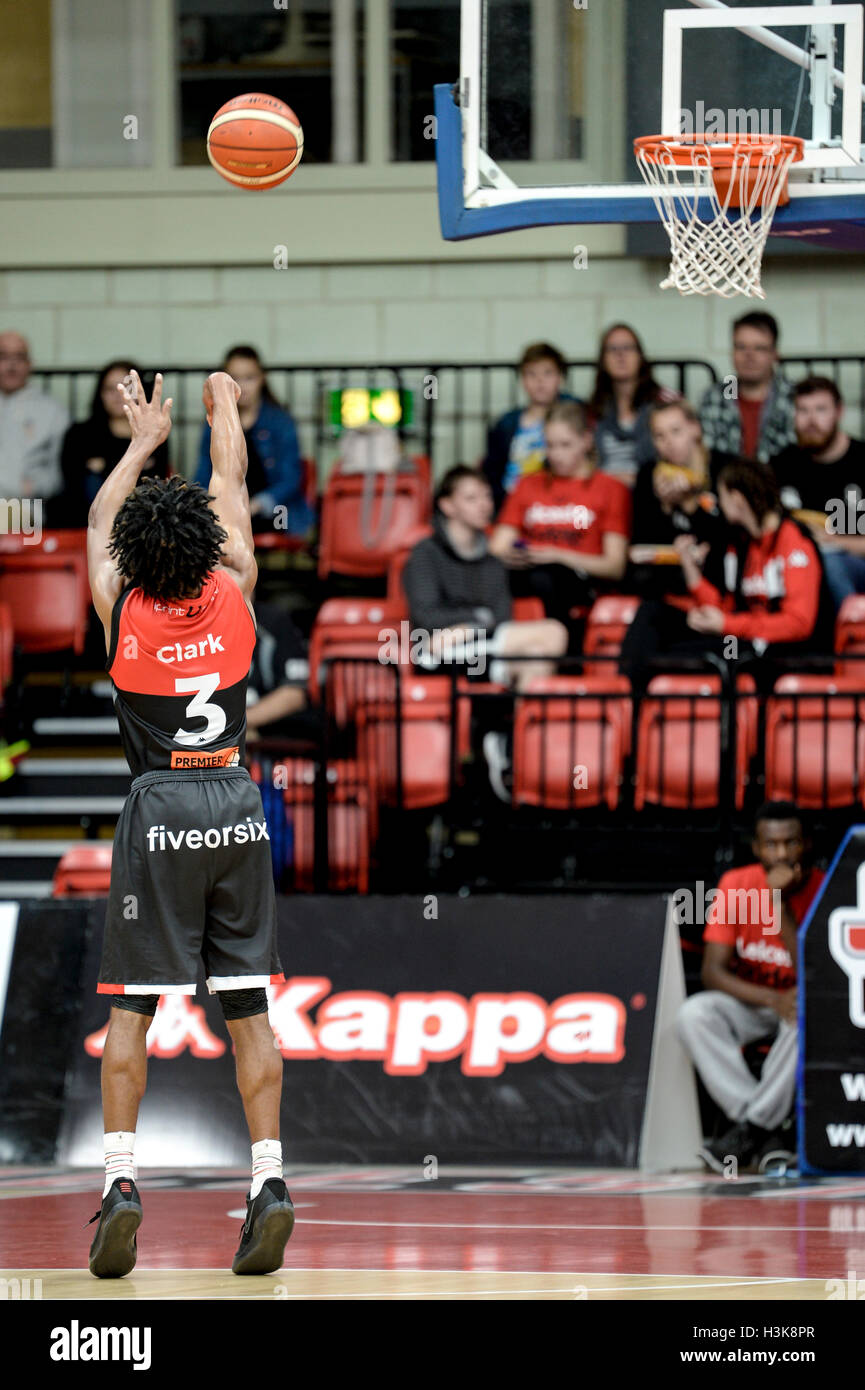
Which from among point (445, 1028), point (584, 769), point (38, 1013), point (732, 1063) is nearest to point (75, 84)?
point (584, 769)

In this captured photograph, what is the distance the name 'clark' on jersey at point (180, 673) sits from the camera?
16.9 ft

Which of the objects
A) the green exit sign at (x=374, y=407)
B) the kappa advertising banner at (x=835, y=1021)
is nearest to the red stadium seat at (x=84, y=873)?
the kappa advertising banner at (x=835, y=1021)

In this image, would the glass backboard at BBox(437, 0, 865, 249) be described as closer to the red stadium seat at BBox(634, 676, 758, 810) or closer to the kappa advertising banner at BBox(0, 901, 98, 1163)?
the red stadium seat at BBox(634, 676, 758, 810)

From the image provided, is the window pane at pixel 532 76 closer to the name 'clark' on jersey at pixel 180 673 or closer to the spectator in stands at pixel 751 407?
the name 'clark' on jersey at pixel 180 673

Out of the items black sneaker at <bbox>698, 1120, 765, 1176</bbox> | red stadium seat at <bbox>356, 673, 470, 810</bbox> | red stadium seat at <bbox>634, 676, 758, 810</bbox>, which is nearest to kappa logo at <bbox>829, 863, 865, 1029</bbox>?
black sneaker at <bbox>698, 1120, 765, 1176</bbox>

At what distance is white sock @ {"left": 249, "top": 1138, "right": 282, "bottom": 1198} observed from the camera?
4957mm

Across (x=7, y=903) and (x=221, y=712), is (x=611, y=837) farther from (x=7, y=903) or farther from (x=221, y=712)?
(x=221, y=712)

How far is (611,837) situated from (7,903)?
2.92 meters

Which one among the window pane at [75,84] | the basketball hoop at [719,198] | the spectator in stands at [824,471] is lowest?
the spectator in stands at [824,471]

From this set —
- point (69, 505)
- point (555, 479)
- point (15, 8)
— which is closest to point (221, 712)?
point (555, 479)

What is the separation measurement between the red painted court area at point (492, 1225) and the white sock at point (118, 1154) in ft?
0.92

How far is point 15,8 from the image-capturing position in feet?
44.0

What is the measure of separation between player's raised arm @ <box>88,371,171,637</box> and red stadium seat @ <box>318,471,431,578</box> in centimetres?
651

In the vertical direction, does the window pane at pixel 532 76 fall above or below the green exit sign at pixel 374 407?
above
